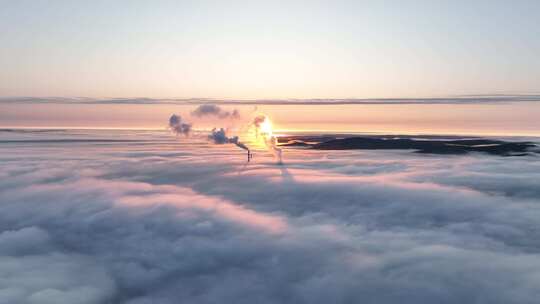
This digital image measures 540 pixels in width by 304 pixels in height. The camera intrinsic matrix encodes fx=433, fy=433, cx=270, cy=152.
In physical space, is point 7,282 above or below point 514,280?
below

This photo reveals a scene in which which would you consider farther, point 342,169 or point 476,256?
point 342,169

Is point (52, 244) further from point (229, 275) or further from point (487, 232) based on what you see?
point (487, 232)

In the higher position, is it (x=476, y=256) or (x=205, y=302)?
(x=476, y=256)

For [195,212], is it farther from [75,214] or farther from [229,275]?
[229,275]

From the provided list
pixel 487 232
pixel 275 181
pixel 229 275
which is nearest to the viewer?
pixel 229 275

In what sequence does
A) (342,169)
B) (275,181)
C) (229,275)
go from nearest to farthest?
(229,275), (275,181), (342,169)

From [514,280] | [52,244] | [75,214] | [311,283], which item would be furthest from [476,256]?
[75,214]

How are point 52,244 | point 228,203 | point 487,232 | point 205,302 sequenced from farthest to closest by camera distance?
point 228,203, point 52,244, point 487,232, point 205,302

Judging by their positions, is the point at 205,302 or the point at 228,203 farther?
the point at 228,203

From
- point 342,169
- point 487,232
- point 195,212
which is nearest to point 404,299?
point 487,232
